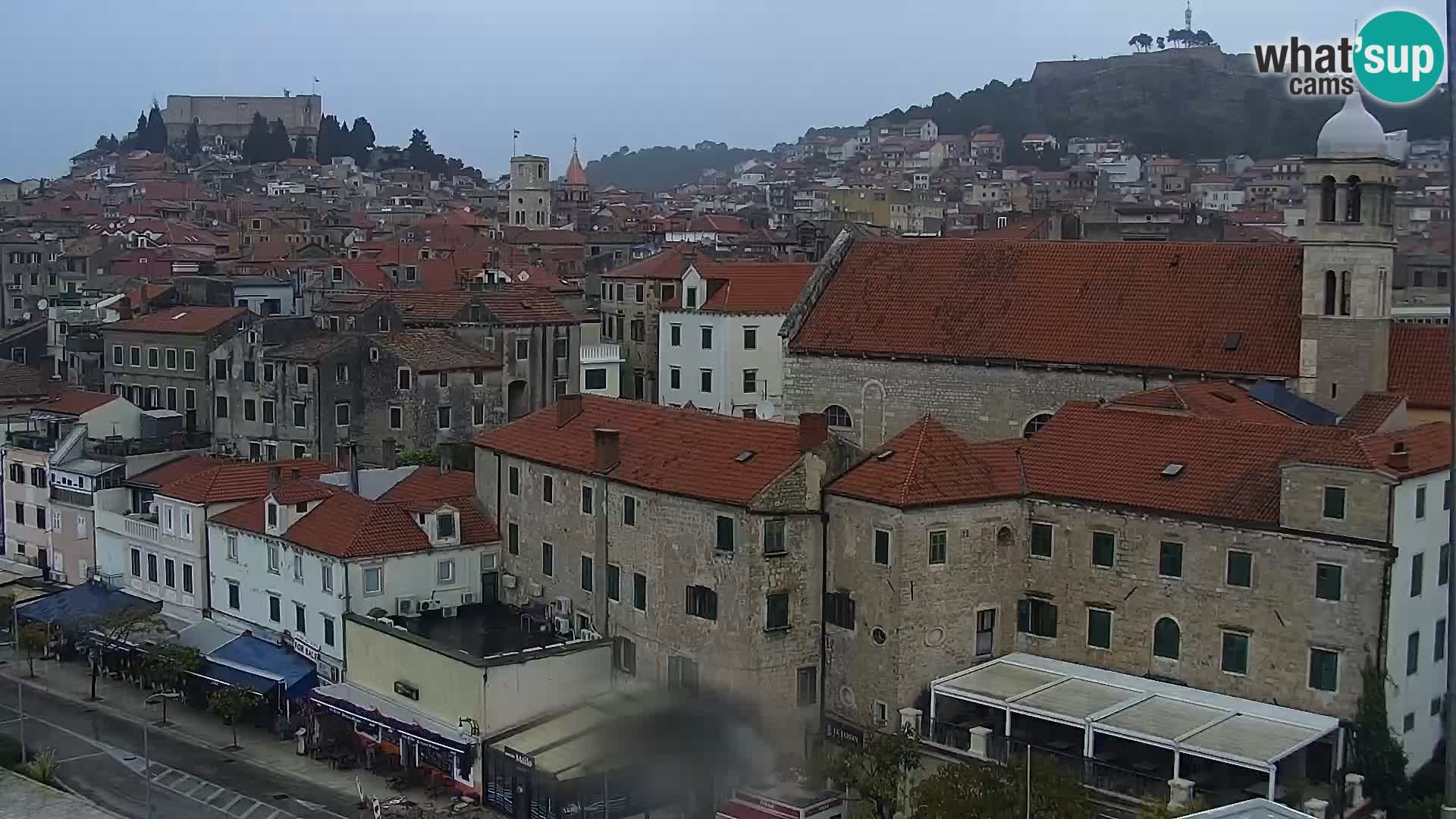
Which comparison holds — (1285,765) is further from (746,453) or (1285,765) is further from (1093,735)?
(746,453)

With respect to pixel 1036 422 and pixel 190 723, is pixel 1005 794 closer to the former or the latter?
pixel 1036 422

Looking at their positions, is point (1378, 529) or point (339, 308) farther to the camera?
point (339, 308)

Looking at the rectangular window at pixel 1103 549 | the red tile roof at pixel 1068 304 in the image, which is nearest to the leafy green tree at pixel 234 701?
the red tile roof at pixel 1068 304

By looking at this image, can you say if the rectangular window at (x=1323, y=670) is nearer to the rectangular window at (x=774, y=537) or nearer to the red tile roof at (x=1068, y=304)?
the red tile roof at (x=1068, y=304)

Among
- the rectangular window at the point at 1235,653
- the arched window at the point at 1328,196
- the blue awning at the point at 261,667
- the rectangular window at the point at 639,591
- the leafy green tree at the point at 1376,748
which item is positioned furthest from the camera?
the blue awning at the point at 261,667

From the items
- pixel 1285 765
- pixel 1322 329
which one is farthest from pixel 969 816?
pixel 1322 329

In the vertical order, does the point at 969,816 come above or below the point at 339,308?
below
